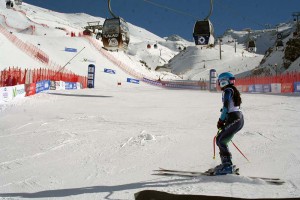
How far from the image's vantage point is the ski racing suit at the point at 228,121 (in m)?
5.34

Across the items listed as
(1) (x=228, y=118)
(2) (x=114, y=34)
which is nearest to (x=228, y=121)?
(1) (x=228, y=118)

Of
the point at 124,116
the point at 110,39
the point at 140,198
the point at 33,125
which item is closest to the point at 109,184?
the point at 140,198

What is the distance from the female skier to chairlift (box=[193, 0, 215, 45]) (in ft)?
31.2

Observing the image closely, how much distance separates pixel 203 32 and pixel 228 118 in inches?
388

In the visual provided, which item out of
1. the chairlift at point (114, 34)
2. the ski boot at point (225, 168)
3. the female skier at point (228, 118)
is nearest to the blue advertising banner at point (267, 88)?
the chairlift at point (114, 34)

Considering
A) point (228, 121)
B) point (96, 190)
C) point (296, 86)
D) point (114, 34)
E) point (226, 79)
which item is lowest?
point (96, 190)

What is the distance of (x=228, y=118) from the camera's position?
5.41 meters

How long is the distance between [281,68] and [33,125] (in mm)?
55762

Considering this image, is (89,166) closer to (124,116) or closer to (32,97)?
(124,116)

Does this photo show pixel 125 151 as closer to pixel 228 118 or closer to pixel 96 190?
pixel 96 190

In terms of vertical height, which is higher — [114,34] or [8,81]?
[114,34]

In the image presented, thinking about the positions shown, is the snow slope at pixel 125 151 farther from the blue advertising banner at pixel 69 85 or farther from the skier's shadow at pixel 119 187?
the blue advertising banner at pixel 69 85

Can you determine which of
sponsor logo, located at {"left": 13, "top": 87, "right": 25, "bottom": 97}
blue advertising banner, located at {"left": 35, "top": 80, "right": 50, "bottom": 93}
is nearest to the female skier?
sponsor logo, located at {"left": 13, "top": 87, "right": 25, "bottom": 97}

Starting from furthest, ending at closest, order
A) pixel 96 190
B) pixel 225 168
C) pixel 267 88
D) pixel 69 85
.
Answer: pixel 267 88
pixel 69 85
pixel 225 168
pixel 96 190
